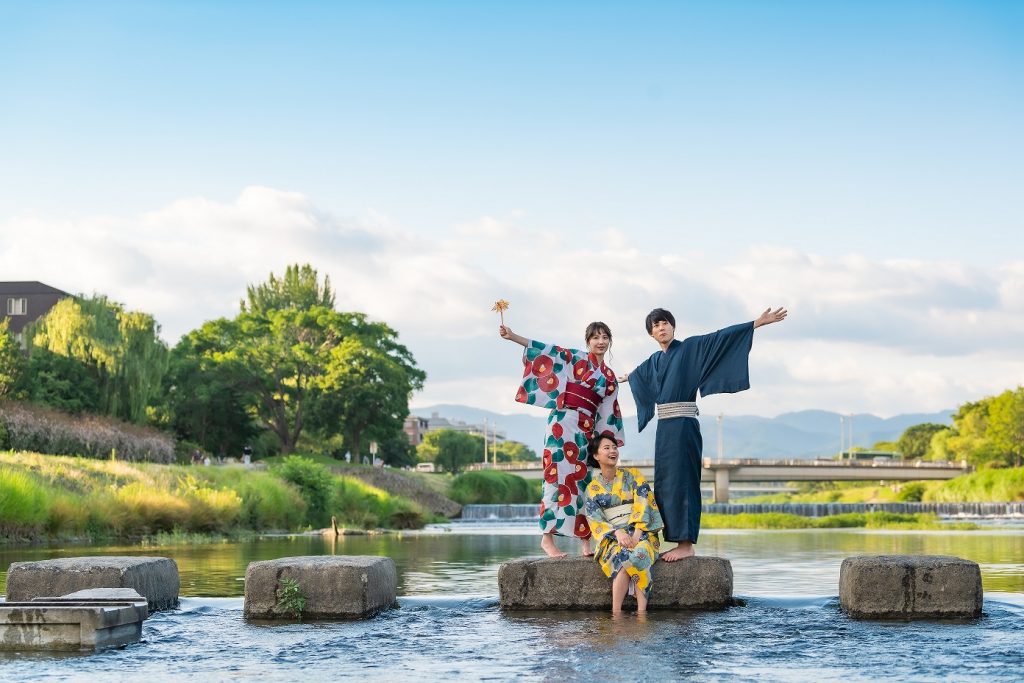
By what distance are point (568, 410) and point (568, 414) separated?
3 cm

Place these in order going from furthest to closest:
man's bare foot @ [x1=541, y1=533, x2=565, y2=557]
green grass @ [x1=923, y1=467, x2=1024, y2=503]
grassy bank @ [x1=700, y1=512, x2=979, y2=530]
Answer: green grass @ [x1=923, y1=467, x2=1024, y2=503], grassy bank @ [x1=700, y1=512, x2=979, y2=530], man's bare foot @ [x1=541, y1=533, x2=565, y2=557]

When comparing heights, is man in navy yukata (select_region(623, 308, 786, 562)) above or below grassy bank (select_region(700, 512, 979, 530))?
above

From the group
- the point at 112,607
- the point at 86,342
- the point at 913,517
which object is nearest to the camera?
the point at 112,607

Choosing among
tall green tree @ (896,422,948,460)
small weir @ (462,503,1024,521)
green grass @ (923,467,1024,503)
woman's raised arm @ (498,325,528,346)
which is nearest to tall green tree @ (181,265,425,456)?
small weir @ (462,503,1024,521)

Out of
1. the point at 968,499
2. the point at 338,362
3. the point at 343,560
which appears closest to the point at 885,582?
the point at 343,560

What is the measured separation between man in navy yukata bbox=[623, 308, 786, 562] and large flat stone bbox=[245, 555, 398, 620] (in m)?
2.22

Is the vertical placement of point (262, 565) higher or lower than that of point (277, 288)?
lower

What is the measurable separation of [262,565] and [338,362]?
5258 cm

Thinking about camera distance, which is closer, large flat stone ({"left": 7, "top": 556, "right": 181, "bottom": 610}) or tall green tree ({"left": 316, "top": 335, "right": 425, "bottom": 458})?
large flat stone ({"left": 7, "top": 556, "right": 181, "bottom": 610})

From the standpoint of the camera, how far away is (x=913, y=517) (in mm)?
47750

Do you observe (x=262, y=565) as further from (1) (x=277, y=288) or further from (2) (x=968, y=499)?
(1) (x=277, y=288)

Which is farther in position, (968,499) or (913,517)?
(968,499)

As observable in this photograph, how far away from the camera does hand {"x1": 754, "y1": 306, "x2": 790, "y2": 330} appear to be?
8.80 m

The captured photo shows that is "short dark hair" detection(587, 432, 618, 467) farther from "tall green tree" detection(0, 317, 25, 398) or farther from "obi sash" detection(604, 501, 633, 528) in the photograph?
"tall green tree" detection(0, 317, 25, 398)
